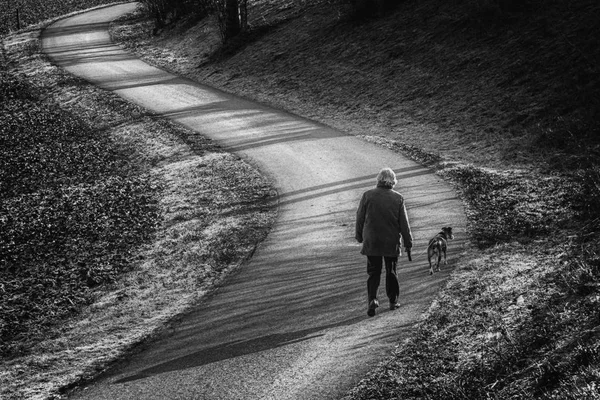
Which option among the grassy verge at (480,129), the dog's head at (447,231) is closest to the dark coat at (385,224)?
the grassy verge at (480,129)

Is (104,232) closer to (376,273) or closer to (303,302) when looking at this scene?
(303,302)

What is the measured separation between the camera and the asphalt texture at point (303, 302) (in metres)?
8.38

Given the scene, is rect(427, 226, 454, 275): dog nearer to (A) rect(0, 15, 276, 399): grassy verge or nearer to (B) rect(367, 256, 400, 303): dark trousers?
(B) rect(367, 256, 400, 303): dark trousers

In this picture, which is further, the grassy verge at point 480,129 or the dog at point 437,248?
the dog at point 437,248

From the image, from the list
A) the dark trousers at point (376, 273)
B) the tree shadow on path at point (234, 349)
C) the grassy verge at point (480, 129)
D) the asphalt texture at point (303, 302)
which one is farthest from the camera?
the dark trousers at point (376, 273)

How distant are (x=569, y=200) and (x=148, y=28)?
122 feet

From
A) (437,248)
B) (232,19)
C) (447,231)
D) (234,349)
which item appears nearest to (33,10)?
(232,19)

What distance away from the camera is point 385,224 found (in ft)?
30.9

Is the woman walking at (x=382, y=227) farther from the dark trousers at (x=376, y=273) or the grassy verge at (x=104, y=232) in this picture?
the grassy verge at (x=104, y=232)

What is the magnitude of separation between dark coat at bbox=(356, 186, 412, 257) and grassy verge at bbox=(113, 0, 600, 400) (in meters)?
1.07

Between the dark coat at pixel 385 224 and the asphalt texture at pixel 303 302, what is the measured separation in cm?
94

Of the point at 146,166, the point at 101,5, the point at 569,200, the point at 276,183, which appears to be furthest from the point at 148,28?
the point at 569,200

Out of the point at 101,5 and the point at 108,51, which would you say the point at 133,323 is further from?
the point at 101,5

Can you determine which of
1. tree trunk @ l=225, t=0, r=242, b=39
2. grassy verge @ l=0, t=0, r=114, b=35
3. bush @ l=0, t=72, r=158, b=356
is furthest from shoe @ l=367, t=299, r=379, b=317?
grassy verge @ l=0, t=0, r=114, b=35
